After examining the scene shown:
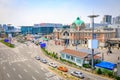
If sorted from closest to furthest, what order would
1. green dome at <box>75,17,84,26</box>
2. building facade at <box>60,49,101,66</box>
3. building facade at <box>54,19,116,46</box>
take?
building facade at <box>60,49,101,66</box>, building facade at <box>54,19,116,46</box>, green dome at <box>75,17,84,26</box>

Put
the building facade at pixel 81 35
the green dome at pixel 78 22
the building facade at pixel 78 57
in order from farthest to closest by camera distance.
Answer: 1. the green dome at pixel 78 22
2. the building facade at pixel 81 35
3. the building facade at pixel 78 57

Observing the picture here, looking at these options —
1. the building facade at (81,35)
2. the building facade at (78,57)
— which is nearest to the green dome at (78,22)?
the building facade at (81,35)

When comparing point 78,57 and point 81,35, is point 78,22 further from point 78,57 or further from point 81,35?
point 78,57

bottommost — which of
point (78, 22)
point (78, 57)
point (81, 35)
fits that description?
point (78, 57)

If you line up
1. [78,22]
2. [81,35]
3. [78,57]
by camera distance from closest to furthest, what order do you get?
[78,57] → [81,35] → [78,22]

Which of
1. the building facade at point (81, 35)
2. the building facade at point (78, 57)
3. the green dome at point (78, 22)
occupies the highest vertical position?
the green dome at point (78, 22)

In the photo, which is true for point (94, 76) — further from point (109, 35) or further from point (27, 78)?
point (109, 35)

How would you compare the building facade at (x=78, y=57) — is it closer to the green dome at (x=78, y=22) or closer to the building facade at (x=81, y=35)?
the building facade at (x=81, y=35)

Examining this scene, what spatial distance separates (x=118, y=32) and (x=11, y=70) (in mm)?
81566

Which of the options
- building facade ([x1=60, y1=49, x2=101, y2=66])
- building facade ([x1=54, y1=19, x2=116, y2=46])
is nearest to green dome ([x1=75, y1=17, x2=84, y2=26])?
building facade ([x1=54, y1=19, x2=116, y2=46])

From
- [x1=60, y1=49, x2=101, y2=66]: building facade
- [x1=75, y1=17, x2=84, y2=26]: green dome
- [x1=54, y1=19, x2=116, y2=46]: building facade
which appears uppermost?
[x1=75, y1=17, x2=84, y2=26]: green dome

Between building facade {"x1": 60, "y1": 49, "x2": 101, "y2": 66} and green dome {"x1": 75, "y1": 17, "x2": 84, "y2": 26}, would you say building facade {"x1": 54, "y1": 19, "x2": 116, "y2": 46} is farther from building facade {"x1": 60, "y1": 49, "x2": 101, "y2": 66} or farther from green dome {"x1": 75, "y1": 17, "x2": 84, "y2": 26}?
building facade {"x1": 60, "y1": 49, "x2": 101, "y2": 66}

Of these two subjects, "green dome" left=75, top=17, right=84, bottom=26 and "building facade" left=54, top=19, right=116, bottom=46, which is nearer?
"building facade" left=54, top=19, right=116, bottom=46

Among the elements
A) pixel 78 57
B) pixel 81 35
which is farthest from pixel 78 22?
pixel 78 57
